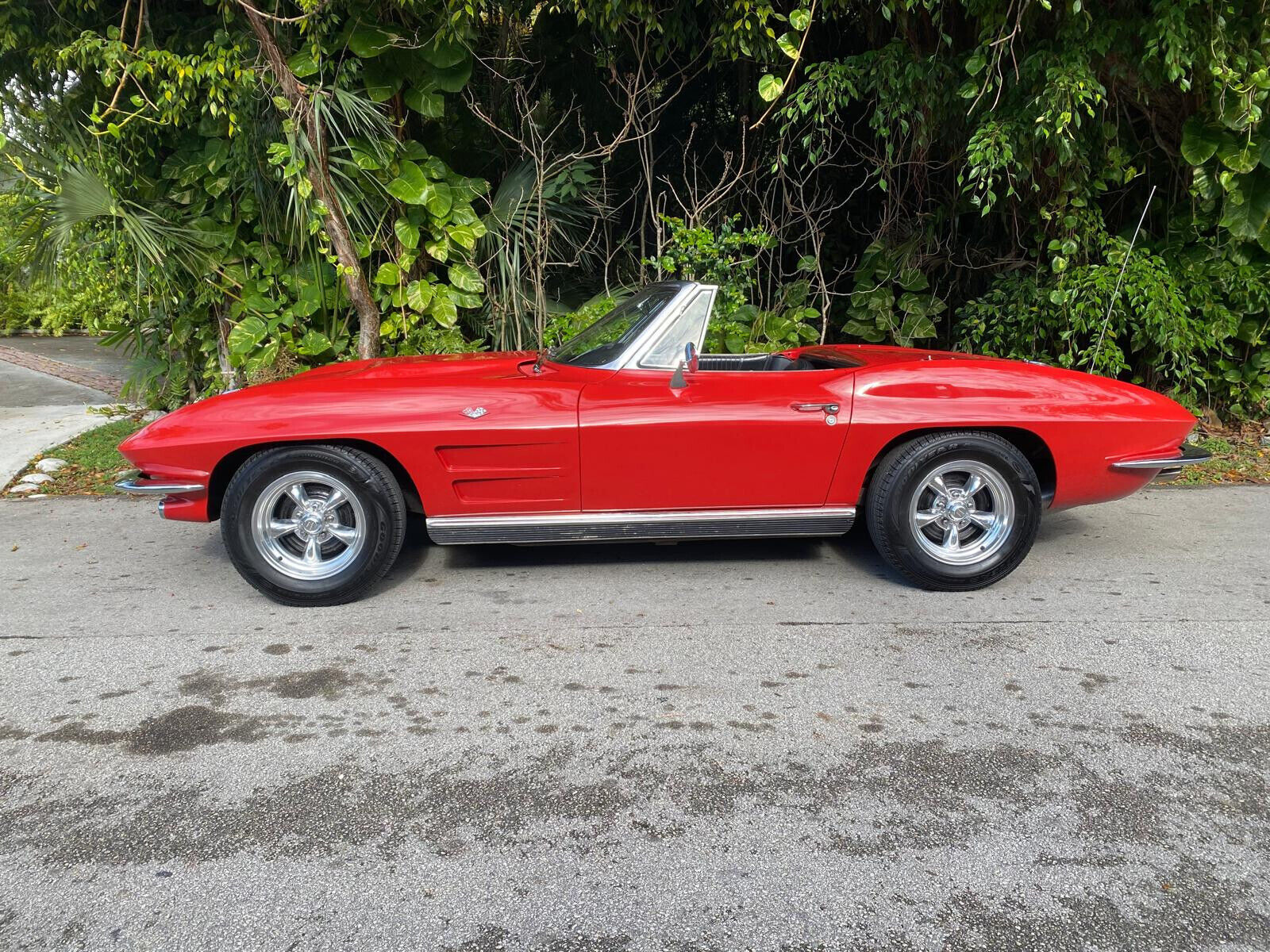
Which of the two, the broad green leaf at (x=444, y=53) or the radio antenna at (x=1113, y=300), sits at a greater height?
the broad green leaf at (x=444, y=53)

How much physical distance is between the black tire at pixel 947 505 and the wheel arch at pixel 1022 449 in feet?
0.11

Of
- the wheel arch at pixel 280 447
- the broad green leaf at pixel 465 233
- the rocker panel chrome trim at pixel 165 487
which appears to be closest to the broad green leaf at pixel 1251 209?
the broad green leaf at pixel 465 233

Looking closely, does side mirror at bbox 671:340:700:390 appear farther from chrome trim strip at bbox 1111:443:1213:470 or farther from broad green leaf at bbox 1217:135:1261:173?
broad green leaf at bbox 1217:135:1261:173

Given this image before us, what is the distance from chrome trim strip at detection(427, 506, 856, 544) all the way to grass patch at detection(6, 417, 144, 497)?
3.42m

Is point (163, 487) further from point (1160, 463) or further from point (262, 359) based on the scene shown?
→ point (1160, 463)

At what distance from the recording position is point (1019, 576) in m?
4.41

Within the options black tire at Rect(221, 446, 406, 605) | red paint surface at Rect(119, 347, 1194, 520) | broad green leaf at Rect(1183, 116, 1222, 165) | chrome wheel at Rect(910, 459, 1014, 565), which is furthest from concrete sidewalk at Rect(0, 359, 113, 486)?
broad green leaf at Rect(1183, 116, 1222, 165)

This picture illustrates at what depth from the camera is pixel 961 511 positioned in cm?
417

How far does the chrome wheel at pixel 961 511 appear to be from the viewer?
13.5 ft

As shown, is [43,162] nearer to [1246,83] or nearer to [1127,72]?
[1127,72]

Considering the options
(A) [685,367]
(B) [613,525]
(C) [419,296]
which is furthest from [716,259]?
(B) [613,525]

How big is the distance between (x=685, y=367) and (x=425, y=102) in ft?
14.4

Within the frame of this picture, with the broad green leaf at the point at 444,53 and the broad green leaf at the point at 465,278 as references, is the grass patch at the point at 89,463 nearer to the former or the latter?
the broad green leaf at the point at 465,278

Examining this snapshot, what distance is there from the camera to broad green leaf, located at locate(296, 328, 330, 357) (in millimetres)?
7410
